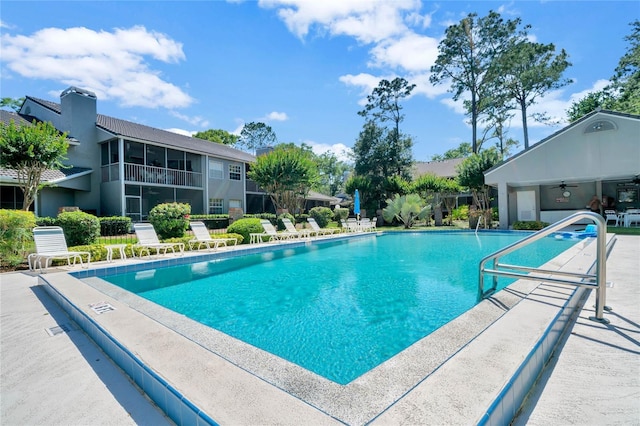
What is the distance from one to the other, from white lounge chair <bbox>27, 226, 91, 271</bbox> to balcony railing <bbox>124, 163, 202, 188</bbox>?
10934 mm

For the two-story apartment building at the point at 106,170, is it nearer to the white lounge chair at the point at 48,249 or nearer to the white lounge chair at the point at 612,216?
the white lounge chair at the point at 48,249

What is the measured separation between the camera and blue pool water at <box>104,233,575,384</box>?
3.70 meters

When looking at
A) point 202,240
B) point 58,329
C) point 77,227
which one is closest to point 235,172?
point 202,240

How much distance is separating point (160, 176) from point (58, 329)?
18.3 m

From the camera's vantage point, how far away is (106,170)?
62.3ft

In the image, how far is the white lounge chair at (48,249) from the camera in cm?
786

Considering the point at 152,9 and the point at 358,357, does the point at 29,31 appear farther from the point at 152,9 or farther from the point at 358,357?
the point at 358,357

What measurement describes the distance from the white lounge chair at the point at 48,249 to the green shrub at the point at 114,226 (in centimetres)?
600

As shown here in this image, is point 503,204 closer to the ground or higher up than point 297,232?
higher up

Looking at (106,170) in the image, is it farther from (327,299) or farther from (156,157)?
(327,299)

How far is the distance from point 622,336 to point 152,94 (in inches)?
1267

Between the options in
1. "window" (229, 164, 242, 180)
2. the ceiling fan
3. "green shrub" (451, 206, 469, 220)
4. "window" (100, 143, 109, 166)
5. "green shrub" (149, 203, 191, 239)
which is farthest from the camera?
"green shrub" (451, 206, 469, 220)

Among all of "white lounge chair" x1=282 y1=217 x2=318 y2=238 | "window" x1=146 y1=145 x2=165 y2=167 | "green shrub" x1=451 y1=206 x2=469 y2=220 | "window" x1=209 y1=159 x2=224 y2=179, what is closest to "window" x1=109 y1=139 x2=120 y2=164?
"window" x1=146 y1=145 x2=165 y2=167

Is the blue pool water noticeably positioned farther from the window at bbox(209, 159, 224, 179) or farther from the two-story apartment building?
the window at bbox(209, 159, 224, 179)
